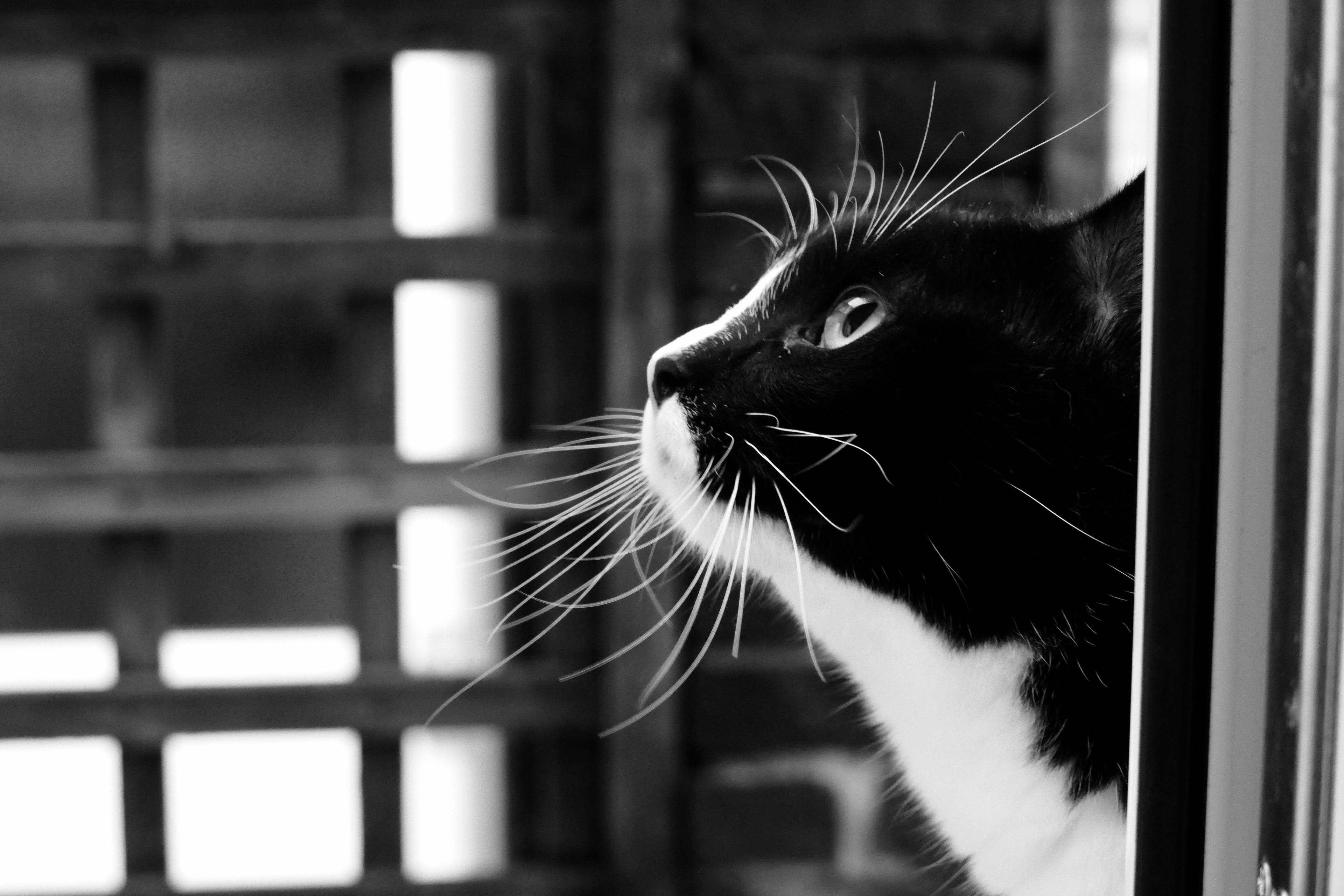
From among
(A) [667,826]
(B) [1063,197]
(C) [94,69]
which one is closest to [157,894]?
(A) [667,826]

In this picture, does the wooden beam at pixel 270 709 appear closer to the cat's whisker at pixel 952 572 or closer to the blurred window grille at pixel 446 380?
the blurred window grille at pixel 446 380

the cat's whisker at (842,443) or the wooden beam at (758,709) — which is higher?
the cat's whisker at (842,443)

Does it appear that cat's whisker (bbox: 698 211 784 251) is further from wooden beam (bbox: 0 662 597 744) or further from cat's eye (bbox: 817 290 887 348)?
wooden beam (bbox: 0 662 597 744)

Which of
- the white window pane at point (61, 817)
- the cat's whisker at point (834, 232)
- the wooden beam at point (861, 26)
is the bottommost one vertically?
the white window pane at point (61, 817)

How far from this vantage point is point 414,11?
951 millimetres

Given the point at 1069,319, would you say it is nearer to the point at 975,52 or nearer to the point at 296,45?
the point at 975,52

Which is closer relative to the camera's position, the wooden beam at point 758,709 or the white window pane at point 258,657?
the wooden beam at point 758,709

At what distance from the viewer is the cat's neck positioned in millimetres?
295

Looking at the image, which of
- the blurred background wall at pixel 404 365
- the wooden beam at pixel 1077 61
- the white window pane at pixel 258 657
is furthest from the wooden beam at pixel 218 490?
the wooden beam at pixel 1077 61

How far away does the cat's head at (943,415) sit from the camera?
0.92ft

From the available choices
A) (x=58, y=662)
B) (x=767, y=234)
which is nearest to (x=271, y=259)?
(x=58, y=662)

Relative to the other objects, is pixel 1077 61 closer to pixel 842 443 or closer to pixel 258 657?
pixel 842 443

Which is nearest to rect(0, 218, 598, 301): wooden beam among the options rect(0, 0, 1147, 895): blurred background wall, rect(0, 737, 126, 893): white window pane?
rect(0, 0, 1147, 895): blurred background wall

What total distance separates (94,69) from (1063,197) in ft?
2.54
